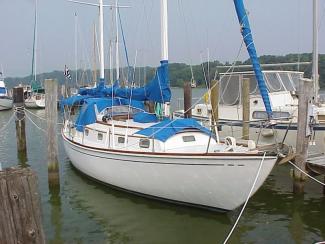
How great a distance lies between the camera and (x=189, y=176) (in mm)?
9602

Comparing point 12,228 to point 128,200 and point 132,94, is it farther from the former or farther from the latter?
point 132,94

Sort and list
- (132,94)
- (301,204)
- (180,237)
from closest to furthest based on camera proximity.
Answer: (180,237)
(301,204)
(132,94)

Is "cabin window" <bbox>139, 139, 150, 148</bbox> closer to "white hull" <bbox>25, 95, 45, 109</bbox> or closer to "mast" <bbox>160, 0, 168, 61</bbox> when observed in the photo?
"mast" <bbox>160, 0, 168, 61</bbox>

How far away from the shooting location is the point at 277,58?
24125 millimetres

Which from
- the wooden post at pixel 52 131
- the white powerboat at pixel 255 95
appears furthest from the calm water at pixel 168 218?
the white powerboat at pixel 255 95

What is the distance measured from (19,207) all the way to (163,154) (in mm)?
5889

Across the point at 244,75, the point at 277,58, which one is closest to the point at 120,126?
the point at 244,75

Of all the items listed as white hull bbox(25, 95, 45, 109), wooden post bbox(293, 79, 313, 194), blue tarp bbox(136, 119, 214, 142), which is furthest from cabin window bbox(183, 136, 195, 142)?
white hull bbox(25, 95, 45, 109)

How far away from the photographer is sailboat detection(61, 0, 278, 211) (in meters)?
9.13

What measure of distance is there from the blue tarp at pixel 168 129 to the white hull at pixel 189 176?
34.7 inches

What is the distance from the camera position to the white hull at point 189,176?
29.6 ft

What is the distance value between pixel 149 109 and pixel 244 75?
15.9 feet

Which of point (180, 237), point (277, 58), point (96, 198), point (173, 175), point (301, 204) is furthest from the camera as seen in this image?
point (277, 58)

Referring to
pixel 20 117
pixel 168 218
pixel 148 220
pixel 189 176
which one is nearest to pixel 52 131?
pixel 148 220
